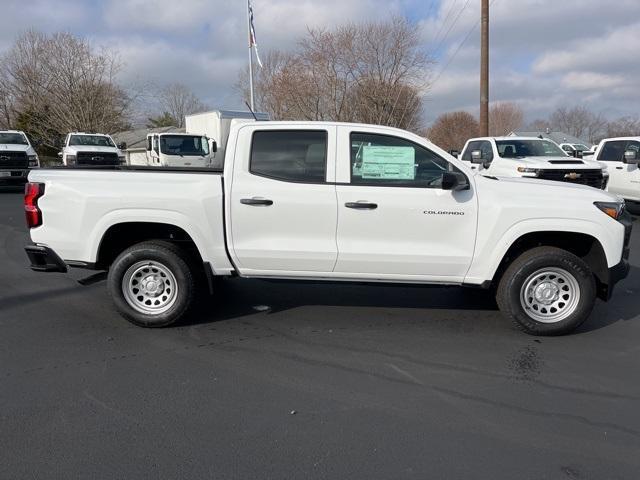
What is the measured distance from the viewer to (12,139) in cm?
1917

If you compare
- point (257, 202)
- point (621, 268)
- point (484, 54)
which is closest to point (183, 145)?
point (484, 54)

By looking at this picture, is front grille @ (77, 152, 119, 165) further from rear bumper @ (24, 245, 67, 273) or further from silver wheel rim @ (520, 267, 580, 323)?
silver wheel rim @ (520, 267, 580, 323)

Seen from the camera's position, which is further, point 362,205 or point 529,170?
point 529,170

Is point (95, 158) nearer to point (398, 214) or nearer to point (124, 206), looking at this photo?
point (124, 206)

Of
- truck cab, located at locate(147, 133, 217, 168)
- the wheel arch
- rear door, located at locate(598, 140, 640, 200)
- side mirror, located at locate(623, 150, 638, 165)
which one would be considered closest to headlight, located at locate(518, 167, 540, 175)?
side mirror, located at locate(623, 150, 638, 165)

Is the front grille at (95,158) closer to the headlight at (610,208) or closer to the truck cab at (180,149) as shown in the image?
the truck cab at (180,149)

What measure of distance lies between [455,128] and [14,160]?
54.4m

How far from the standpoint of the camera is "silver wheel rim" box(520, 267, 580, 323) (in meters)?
4.69

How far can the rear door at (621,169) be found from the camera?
38.5 feet

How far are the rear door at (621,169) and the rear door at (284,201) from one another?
32.1 ft

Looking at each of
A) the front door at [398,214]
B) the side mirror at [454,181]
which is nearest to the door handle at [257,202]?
the front door at [398,214]

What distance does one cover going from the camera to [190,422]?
129 inches

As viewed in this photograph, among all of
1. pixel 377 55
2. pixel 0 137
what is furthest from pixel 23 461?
pixel 377 55

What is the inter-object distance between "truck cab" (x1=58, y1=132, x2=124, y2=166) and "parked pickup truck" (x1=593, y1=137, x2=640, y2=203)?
17.5 metres
